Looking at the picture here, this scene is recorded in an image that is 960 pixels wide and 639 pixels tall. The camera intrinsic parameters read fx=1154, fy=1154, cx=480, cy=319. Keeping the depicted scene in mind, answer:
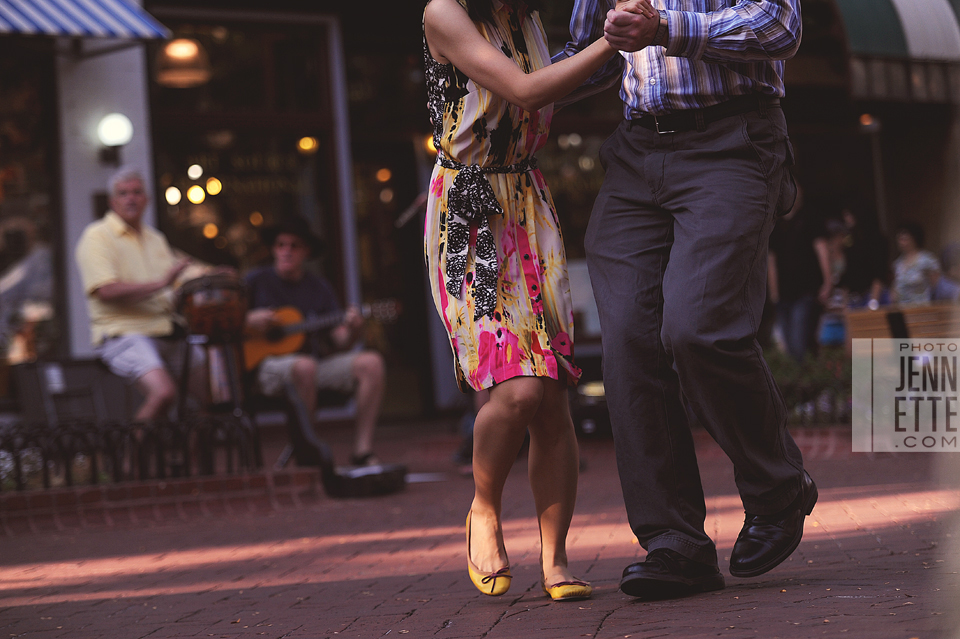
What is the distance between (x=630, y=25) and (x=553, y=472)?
1318mm

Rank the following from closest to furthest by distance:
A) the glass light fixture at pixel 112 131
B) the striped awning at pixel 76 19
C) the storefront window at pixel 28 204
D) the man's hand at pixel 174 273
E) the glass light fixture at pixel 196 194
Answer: the man's hand at pixel 174 273 < the striped awning at pixel 76 19 < the storefront window at pixel 28 204 < the glass light fixture at pixel 112 131 < the glass light fixture at pixel 196 194

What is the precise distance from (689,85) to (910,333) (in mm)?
A: 4809

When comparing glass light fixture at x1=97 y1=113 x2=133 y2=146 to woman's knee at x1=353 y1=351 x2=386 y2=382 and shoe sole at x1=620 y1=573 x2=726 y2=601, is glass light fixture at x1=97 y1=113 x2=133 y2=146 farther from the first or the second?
shoe sole at x1=620 y1=573 x2=726 y2=601

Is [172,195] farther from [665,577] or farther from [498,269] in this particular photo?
[665,577]

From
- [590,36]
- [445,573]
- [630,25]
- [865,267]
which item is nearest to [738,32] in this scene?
[630,25]

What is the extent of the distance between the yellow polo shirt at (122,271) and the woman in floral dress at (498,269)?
4488mm

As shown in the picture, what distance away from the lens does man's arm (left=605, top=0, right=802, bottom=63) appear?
3.13 m

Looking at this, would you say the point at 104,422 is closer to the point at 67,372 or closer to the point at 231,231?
the point at 67,372

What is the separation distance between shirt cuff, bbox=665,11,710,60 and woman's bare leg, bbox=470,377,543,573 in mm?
999

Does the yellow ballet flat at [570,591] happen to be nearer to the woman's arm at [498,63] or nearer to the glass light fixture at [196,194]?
the woman's arm at [498,63]

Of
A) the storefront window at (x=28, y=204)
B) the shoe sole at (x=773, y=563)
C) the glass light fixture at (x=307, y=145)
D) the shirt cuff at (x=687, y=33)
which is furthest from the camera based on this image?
the glass light fixture at (x=307, y=145)

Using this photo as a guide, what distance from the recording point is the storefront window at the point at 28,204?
9.56 metres

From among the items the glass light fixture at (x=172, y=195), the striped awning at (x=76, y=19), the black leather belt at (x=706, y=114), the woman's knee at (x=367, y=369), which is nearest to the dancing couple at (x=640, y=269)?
the black leather belt at (x=706, y=114)

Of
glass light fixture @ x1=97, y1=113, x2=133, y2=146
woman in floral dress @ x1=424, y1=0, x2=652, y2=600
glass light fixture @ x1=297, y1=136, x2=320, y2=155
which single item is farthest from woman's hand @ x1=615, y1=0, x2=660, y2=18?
glass light fixture @ x1=297, y1=136, x2=320, y2=155
